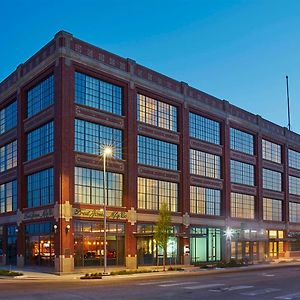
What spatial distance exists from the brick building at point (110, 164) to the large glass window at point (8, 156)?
0.14m

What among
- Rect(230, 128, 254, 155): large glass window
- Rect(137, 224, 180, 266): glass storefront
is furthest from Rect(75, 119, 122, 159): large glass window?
Rect(230, 128, 254, 155): large glass window

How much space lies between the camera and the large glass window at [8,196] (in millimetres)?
57219

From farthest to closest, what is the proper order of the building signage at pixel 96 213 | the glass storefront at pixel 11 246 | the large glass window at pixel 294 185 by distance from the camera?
the large glass window at pixel 294 185, the glass storefront at pixel 11 246, the building signage at pixel 96 213

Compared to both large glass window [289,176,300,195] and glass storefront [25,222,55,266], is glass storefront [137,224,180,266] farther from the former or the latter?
large glass window [289,176,300,195]

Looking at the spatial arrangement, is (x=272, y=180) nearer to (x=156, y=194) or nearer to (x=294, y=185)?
(x=294, y=185)

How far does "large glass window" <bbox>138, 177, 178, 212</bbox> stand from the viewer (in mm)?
55781

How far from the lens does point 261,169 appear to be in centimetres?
7881

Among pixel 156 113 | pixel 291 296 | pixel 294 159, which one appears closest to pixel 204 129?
pixel 156 113

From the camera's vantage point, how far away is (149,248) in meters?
55.7

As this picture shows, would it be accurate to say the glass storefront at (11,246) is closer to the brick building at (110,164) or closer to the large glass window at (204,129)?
the brick building at (110,164)

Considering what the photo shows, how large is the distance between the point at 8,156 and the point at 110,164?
47.4ft

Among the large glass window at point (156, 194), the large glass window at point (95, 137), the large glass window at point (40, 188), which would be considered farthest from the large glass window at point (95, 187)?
the large glass window at point (156, 194)

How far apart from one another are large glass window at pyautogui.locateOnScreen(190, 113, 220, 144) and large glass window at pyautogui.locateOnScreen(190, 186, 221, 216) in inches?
258

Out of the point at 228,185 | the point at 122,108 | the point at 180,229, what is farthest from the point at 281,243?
the point at 122,108
